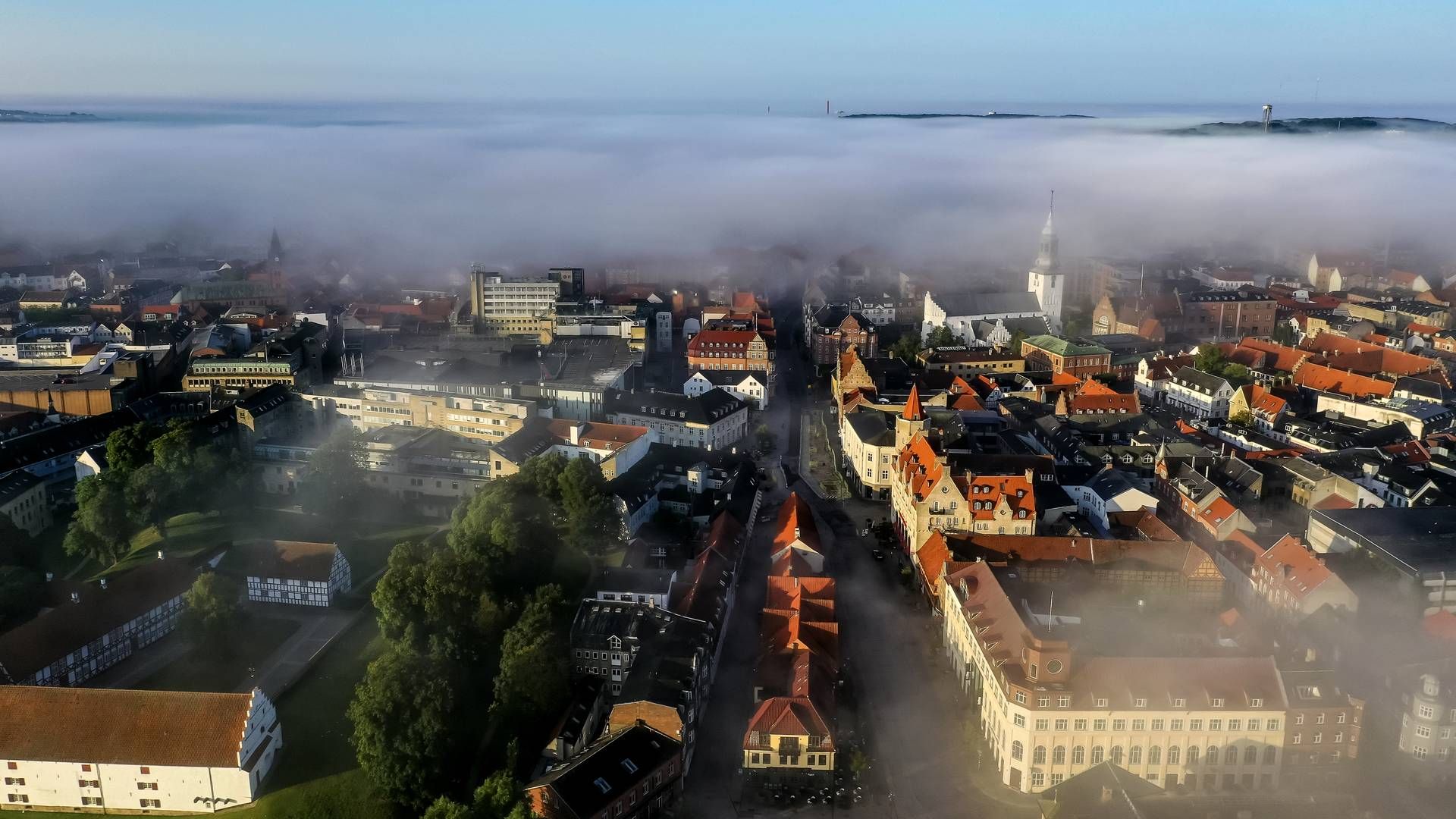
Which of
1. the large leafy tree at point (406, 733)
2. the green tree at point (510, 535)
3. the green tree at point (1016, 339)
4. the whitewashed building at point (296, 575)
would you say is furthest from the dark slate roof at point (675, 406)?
the large leafy tree at point (406, 733)

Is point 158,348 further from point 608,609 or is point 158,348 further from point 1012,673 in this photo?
point 1012,673

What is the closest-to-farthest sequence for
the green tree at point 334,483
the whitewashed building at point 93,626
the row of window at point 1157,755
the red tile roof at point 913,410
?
the row of window at point 1157,755 → the whitewashed building at point 93,626 → the green tree at point 334,483 → the red tile roof at point 913,410

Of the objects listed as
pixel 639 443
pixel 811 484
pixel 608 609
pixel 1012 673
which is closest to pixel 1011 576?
pixel 1012 673

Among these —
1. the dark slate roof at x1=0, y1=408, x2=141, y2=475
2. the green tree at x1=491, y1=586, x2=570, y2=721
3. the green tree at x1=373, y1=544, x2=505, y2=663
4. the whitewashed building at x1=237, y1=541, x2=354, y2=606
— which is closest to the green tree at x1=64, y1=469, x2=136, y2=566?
the whitewashed building at x1=237, y1=541, x2=354, y2=606

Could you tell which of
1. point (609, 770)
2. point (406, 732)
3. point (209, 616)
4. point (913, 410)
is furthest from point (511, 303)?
point (609, 770)

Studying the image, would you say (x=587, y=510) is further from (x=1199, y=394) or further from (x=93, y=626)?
(x=1199, y=394)

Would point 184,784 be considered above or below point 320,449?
below

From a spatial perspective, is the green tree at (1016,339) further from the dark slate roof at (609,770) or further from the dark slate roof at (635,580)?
the dark slate roof at (609,770)
